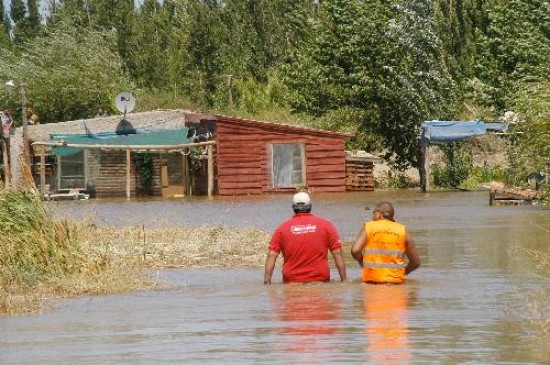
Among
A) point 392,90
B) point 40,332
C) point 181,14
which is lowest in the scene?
point 40,332

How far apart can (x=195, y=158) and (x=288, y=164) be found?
10.7ft

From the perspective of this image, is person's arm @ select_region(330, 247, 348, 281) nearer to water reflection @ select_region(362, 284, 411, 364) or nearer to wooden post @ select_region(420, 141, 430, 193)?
water reflection @ select_region(362, 284, 411, 364)

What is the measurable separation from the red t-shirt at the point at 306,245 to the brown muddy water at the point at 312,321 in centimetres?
17

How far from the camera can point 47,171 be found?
53.5 meters

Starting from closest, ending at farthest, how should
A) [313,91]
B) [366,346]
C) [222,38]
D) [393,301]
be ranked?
[366,346]
[393,301]
[313,91]
[222,38]

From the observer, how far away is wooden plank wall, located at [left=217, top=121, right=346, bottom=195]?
5075 centimetres

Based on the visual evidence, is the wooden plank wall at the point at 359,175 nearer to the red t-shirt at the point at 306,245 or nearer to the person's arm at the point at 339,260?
the person's arm at the point at 339,260

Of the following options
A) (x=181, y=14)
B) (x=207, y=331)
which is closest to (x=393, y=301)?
(x=207, y=331)

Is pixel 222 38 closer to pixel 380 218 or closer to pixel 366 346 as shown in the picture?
pixel 380 218

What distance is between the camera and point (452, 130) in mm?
47719

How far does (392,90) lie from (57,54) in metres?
18.4

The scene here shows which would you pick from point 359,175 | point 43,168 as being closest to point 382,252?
point 43,168

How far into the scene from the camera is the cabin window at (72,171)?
53188 millimetres

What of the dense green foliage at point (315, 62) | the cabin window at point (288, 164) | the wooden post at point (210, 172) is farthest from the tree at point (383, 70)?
the wooden post at point (210, 172)
